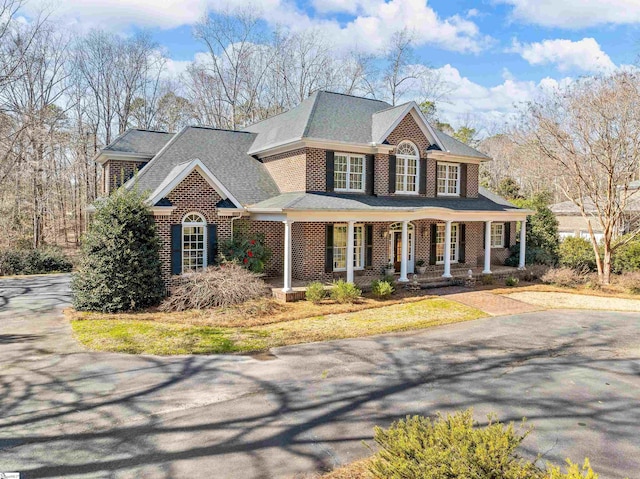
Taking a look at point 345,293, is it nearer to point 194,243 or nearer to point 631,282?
point 194,243

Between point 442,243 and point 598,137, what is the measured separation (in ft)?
29.2

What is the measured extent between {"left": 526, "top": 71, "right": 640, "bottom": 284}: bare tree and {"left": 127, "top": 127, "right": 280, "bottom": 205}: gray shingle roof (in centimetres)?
1418

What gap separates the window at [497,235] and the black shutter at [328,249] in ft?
37.7

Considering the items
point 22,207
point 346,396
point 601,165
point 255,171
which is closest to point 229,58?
point 22,207

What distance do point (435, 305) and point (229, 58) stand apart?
114ft

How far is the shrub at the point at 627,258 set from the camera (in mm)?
23797

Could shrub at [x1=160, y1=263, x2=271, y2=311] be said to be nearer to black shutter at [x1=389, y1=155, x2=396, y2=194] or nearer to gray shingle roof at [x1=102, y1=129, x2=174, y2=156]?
black shutter at [x1=389, y1=155, x2=396, y2=194]

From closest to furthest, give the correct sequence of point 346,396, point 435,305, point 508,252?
point 346,396 < point 435,305 < point 508,252

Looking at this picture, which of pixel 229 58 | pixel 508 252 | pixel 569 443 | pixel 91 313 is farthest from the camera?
pixel 229 58

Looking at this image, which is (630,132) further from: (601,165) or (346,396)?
(346,396)

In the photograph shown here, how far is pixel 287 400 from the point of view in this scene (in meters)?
8.22

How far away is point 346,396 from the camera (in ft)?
27.7

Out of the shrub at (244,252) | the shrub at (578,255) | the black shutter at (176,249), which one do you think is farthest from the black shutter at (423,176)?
the black shutter at (176,249)

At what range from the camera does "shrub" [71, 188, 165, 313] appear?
14.6 m
